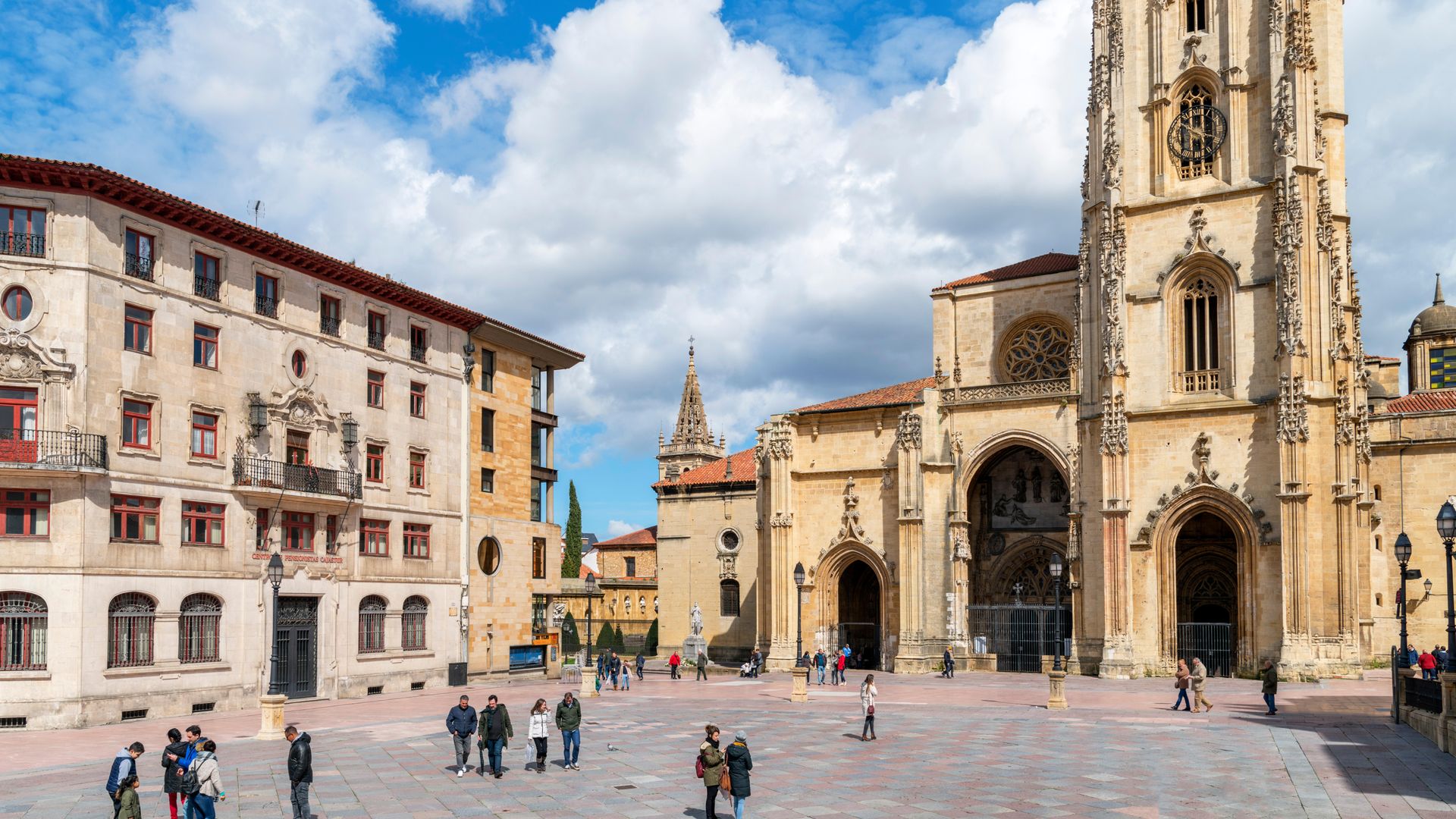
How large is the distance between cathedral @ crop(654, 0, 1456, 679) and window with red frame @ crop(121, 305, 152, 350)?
20.3 metres

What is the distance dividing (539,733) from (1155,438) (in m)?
30.6

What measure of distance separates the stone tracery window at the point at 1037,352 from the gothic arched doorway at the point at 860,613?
10469 mm

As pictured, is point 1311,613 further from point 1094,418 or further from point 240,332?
point 240,332

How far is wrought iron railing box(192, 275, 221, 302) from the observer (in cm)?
3328

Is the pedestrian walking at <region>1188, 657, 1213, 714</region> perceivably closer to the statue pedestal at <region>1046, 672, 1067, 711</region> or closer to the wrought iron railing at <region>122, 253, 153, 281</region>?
the statue pedestal at <region>1046, 672, 1067, 711</region>

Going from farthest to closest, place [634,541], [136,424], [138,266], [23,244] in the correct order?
[634,541]
[138,266]
[136,424]
[23,244]

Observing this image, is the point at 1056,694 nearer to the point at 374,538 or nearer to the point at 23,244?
the point at 374,538

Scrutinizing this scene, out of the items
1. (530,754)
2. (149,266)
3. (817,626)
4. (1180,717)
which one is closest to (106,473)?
(149,266)

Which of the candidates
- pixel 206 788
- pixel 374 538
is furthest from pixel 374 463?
pixel 206 788

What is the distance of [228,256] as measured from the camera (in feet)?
113

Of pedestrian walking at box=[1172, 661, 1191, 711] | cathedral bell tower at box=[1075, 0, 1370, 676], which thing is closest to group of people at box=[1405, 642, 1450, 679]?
cathedral bell tower at box=[1075, 0, 1370, 676]

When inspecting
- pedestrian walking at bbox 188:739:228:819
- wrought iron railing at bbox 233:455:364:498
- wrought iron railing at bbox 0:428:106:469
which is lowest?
pedestrian walking at bbox 188:739:228:819

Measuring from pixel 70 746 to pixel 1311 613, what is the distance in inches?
1413

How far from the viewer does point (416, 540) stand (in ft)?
135
